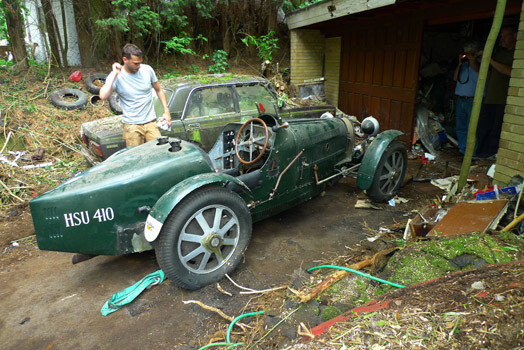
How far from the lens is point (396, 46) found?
733cm

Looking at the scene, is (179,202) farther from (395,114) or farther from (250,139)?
(395,114)

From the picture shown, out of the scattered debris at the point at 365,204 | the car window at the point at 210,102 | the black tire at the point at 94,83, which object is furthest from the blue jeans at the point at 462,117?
the black tire at the point at 94,83

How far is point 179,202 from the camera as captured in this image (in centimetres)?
287

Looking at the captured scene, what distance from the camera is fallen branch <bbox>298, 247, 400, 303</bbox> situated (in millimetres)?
2756

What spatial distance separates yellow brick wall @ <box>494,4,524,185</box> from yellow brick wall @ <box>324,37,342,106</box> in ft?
18.1

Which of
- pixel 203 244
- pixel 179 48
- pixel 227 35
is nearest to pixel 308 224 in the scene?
pixel 203 244

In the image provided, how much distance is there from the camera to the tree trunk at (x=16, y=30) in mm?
9250

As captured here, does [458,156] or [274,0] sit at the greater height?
[274,0]

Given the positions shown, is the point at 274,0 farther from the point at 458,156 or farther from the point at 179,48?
the point at 458,156

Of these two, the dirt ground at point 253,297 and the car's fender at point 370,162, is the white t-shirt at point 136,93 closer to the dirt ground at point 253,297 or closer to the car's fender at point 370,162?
the dirt ground at point 253,297

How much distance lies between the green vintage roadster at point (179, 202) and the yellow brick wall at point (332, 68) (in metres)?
5.91

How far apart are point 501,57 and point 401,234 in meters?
3.97

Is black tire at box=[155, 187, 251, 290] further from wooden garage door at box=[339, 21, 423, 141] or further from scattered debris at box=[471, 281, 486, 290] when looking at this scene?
wooden garage door at box=[339, 21, 423, 141]

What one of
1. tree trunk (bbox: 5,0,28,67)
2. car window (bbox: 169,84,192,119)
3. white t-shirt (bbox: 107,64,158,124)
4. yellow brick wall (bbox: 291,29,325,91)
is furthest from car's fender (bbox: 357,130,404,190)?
tree trunk (bbox: 5,0,28,67)
